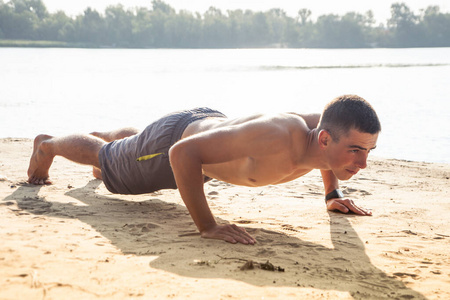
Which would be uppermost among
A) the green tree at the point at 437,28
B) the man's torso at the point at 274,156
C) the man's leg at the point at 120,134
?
the man's torso at the point at 274,156

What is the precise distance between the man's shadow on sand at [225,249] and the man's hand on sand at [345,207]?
0.23ft

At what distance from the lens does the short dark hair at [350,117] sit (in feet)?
11.1

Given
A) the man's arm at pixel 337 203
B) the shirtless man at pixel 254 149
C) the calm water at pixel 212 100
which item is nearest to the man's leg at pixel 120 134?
the shirtless man at pixel 254 149

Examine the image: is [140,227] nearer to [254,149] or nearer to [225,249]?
[225,249]

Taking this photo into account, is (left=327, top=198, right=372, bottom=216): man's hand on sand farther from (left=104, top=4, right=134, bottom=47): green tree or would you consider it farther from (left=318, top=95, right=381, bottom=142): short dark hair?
(left=104, top=4, right=134, bottom=47): green tree

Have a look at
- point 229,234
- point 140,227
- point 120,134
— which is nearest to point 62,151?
point 120,134

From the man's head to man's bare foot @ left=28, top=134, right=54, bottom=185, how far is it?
2.93 m

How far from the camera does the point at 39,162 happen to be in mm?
5336

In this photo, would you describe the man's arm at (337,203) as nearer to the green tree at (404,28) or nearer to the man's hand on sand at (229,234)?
the man's hand on sand at (229,234)

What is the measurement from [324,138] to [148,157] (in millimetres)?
1572

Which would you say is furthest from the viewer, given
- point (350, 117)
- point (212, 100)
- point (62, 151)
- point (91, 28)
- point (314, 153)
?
point (91, 28)

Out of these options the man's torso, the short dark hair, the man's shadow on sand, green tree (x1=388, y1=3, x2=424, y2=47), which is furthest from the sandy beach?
green tree (x1=388, y1=3, x2=424, y2=47)

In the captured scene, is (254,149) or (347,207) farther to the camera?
(347,207)

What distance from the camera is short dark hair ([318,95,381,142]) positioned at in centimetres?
337
